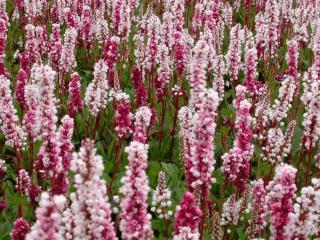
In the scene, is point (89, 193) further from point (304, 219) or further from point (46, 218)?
point (304, 219)

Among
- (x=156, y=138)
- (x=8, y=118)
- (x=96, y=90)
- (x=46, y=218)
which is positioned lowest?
(x=46, y=218)

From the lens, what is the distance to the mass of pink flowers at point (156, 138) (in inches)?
149

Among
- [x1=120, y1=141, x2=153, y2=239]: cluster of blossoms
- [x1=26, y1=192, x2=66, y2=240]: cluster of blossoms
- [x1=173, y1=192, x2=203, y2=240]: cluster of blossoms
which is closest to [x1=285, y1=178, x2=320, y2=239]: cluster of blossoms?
[x1=173, y1=192, x2=203, y2=240]: cluster of blossoms

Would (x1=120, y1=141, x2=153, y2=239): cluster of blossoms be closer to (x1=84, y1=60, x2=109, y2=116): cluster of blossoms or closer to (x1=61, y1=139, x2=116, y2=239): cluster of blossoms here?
(x1=61, y1=139, x2=116, y2=239): cluster of blossoms

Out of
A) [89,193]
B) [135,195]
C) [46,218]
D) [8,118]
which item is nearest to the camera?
[46,218]

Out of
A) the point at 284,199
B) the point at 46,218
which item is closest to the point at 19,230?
the point at 46,218

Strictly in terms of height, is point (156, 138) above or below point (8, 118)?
above

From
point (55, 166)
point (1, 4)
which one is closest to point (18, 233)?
point (55, 166)

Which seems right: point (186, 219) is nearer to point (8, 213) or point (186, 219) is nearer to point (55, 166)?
point (55, 166)

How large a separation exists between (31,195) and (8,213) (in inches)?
22.0

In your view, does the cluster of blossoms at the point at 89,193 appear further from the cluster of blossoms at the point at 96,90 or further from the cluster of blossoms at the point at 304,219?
the cluster of blossoms at the point at 96,90

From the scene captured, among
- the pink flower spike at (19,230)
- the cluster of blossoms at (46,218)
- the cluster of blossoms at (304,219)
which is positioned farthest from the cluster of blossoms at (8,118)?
the cluster of blossoms at (304,219)

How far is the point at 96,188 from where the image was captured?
132 inches

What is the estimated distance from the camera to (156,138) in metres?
8.30
